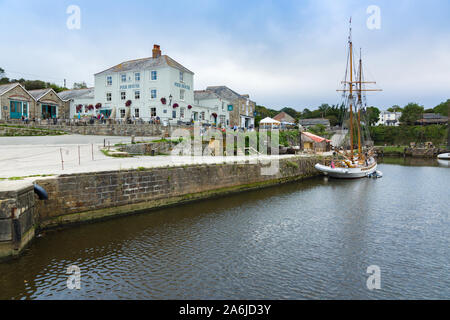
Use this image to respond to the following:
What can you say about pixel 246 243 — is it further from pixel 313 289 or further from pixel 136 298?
pixel 136 298

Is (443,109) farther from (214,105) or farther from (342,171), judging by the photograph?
(342,171)

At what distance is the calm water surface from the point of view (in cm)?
696

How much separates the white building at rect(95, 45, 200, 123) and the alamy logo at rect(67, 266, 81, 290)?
25867mm

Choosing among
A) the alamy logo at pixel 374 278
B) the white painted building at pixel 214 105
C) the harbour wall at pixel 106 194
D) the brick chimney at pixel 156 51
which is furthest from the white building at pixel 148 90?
the alamy logo at pixel 374 278

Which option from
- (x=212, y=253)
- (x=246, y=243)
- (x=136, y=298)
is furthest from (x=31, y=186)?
(x=246, y=243)

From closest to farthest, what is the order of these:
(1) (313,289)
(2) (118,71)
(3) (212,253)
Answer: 1. (1) (313,289)
2. (3) (212,253)
3. (2) (118,71)

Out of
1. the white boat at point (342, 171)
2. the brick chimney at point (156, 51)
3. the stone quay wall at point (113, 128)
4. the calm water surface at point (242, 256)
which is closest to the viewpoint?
the calm water surface at point (242, 256)

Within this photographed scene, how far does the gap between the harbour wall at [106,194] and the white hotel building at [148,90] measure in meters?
16.9

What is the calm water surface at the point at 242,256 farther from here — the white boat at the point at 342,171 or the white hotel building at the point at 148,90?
the white hotel building at the point at 148,90

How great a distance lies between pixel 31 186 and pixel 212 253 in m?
6.05

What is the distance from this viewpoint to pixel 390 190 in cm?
2131

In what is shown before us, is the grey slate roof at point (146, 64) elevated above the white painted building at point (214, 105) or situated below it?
above

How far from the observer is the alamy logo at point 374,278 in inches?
286

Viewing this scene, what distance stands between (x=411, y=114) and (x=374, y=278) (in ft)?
291
